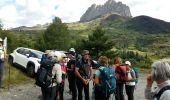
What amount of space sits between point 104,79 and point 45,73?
58.8 inches

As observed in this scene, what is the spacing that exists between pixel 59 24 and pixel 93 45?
2372 centimetres

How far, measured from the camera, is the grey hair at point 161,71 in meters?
4.08

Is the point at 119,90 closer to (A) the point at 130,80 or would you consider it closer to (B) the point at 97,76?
(A) the point at 130,80

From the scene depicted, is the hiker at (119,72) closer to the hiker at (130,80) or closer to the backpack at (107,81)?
the hiker at (130,80)

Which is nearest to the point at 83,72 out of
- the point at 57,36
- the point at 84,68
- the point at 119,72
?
the point at 84,68

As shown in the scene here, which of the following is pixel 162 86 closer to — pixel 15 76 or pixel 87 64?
pixel 87 64

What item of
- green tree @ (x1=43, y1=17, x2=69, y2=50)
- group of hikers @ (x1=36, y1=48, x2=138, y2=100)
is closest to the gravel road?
group of hikers @ (x1=36, y1=48, x2=138, y2=100)

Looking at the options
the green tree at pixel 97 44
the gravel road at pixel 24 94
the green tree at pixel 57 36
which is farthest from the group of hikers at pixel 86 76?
the green tree at pixel 57 36

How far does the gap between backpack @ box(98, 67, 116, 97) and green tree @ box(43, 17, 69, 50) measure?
67258 mm

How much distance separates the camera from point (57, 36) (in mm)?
78562

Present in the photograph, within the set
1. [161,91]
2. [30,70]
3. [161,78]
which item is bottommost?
[30,70]

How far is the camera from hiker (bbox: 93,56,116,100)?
985 centimetres

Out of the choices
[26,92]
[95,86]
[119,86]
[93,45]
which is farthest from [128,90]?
[93,45]

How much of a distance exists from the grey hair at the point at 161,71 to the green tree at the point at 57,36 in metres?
73.1
